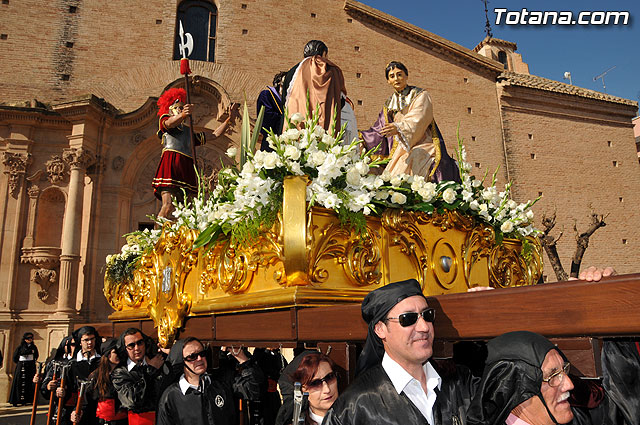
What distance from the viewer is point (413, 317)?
1839 mm

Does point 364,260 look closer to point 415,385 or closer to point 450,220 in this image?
point 450,220

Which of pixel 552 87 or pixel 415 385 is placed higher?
pixel 552 87

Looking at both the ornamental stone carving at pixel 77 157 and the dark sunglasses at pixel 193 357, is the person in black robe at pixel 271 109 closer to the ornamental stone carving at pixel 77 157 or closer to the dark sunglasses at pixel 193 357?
the dark sunglasses at pixel 193 357

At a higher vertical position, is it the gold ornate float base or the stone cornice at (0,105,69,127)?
the stone cornice at (0,105,69,127)

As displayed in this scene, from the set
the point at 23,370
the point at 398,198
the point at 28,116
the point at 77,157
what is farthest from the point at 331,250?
the point at 28,116

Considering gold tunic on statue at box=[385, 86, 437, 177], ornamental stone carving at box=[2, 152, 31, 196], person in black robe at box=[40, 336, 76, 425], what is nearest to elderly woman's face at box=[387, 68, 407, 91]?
gold tunic on statue at box=[385, 86, 437, 177]

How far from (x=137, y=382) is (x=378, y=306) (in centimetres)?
388

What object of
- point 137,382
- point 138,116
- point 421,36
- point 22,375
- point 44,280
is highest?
point 421,36

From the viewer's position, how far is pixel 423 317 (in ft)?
6.06

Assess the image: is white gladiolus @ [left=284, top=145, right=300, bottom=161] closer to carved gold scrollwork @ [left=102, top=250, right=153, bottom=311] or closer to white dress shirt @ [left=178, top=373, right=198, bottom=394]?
white dress shirt @ [left=178, top=373, right=198, bottom=394]

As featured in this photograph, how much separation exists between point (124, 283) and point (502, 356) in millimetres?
5394

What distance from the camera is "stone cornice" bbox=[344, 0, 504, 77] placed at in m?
17.5

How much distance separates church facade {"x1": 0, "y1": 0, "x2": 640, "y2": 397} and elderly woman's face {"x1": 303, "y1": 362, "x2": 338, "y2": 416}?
12.0 m

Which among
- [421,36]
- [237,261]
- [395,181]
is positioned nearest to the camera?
[395,181]
